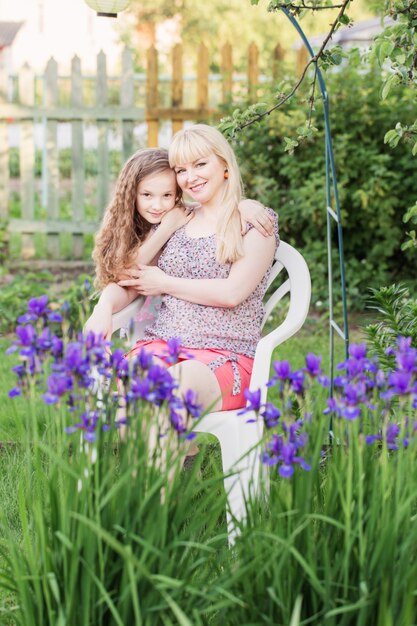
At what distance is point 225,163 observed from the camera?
2936 millimetres

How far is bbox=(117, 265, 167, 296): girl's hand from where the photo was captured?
9.53 feet

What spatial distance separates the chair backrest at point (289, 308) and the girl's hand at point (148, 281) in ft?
1.25

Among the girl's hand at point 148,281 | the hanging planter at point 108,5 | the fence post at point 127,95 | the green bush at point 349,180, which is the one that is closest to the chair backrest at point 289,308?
the girl's hand at point 148,281

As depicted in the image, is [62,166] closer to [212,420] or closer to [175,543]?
[212,420]

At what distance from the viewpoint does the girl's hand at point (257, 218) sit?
285 cm

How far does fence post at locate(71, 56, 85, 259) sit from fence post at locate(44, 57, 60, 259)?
15 cm

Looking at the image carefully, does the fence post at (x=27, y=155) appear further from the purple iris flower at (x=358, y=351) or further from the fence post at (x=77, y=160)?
the purple iris flower at (x=358, y=351)

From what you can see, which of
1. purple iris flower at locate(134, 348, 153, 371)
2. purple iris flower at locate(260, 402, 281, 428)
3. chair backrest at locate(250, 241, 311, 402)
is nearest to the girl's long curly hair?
chair backrest at locate(250, 241, 311, 402)

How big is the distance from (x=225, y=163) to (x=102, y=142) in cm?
506

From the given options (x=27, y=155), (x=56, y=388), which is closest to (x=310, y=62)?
(x=56, y=388)

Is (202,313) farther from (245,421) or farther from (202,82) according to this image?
(202,82)

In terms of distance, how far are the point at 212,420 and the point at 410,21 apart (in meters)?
1.24

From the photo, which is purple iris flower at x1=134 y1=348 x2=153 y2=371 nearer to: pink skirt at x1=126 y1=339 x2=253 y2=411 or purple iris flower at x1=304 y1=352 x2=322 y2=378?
purple iris flower at x1=304 y1=352 x2=322 y2=378

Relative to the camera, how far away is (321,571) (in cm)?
173
